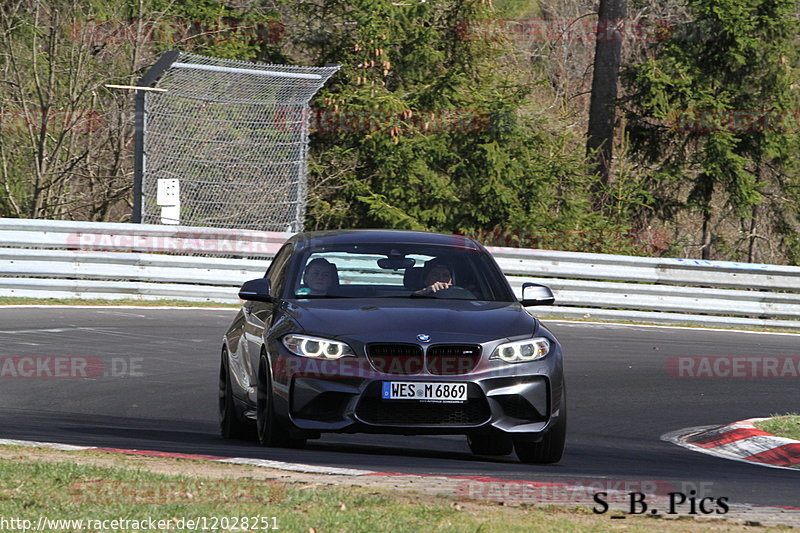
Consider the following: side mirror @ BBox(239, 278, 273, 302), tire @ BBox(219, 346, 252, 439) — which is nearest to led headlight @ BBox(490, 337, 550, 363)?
side mirror @ BBox(239, 278, 273, 302)

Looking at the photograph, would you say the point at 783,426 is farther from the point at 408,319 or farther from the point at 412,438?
the point at 408,319

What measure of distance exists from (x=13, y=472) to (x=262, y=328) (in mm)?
2218

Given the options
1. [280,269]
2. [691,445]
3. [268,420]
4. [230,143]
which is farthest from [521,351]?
[230,143]

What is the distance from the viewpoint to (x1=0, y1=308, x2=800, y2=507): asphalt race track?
26.5ft

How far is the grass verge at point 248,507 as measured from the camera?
5676 mm

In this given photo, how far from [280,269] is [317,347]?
1.63m

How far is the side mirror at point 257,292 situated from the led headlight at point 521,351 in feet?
5.51

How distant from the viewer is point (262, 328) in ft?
28.5

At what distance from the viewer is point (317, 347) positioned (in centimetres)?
801

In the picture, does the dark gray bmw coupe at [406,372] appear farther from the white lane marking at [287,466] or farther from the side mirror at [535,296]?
the white lane marking at [287,466]

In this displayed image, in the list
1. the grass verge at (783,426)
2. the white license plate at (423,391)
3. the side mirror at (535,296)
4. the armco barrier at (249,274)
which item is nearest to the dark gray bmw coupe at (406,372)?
the white license plate at (423,391)

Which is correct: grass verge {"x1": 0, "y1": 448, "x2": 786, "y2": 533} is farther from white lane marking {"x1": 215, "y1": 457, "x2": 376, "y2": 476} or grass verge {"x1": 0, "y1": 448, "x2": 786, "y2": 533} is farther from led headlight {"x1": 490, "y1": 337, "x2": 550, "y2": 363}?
led headlight {"x1": 490, "y1": 337, "x2": 550, "y2": 363}

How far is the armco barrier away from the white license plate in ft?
36.4

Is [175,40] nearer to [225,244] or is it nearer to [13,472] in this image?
[225,244]
